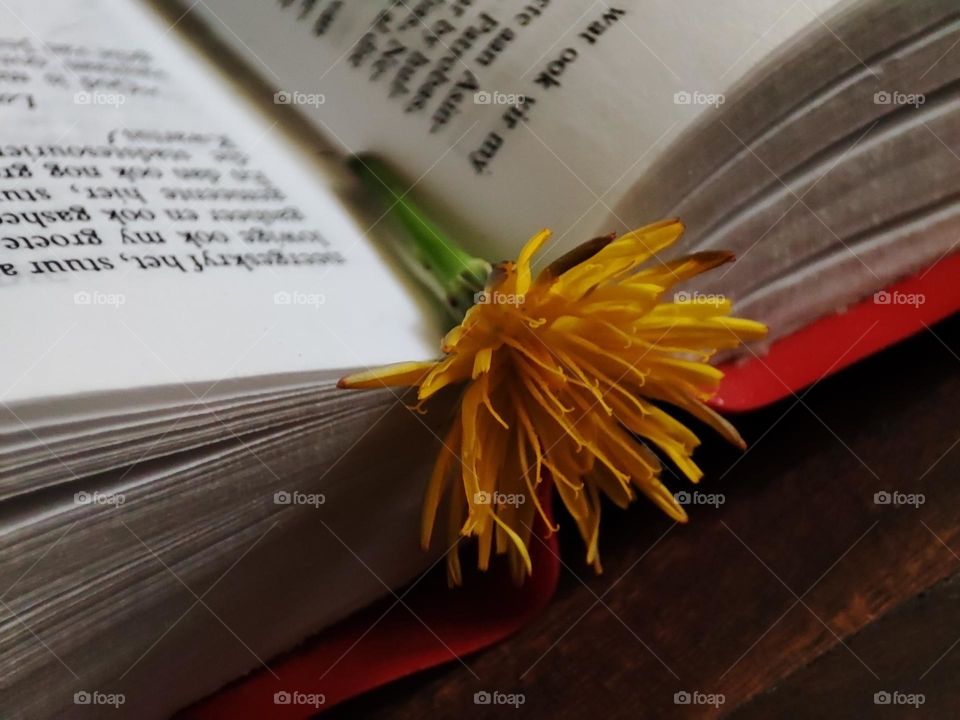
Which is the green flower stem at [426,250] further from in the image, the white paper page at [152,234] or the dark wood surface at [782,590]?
the dark wood surface at [782,590]

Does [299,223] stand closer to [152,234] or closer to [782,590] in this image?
[152,234]

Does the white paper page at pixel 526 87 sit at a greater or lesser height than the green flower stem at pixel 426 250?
greater

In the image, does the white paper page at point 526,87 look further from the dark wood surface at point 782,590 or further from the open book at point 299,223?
the dark wood surface at point 782,590

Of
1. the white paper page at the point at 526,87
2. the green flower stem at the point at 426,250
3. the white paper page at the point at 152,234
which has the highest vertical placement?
the white paper page at the point at 526,87

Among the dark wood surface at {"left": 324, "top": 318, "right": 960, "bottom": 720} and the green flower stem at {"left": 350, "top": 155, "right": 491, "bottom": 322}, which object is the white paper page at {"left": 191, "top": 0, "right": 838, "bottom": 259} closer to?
the green flower stem at {"left": 350, "top": 155, "right": 491, "bottom": 322}

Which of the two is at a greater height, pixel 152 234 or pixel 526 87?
pixel 526 87

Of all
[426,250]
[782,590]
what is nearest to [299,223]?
Result: [426,250]

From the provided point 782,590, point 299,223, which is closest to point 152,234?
point 299,223

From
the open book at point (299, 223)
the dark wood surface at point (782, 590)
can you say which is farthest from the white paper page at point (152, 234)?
the dark wood surface at point (782, 590)
